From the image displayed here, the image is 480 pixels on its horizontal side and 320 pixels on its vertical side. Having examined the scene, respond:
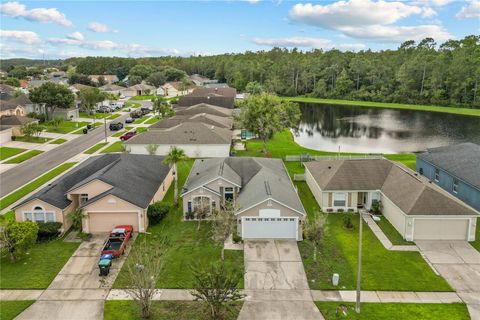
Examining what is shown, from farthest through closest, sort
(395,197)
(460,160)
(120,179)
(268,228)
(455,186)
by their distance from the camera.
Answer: (460,160), (455,186), (120,179), (395,197), (268,228)

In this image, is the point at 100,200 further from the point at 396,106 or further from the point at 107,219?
the point at 396,106

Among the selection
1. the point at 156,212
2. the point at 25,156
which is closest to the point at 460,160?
the point at 156,212

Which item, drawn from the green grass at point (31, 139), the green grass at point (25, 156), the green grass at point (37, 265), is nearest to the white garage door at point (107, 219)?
the green grass at point (37, 265)

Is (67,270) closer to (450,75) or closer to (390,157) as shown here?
(390,157)

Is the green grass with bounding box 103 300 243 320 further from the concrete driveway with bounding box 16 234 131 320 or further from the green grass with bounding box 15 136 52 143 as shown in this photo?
the green grass with bounding box 15 136 52 143

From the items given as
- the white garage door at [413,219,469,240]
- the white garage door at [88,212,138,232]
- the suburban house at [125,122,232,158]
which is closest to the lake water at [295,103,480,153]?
the suburban house at [125,122,232,158]

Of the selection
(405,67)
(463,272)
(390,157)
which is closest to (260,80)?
(405,67)
